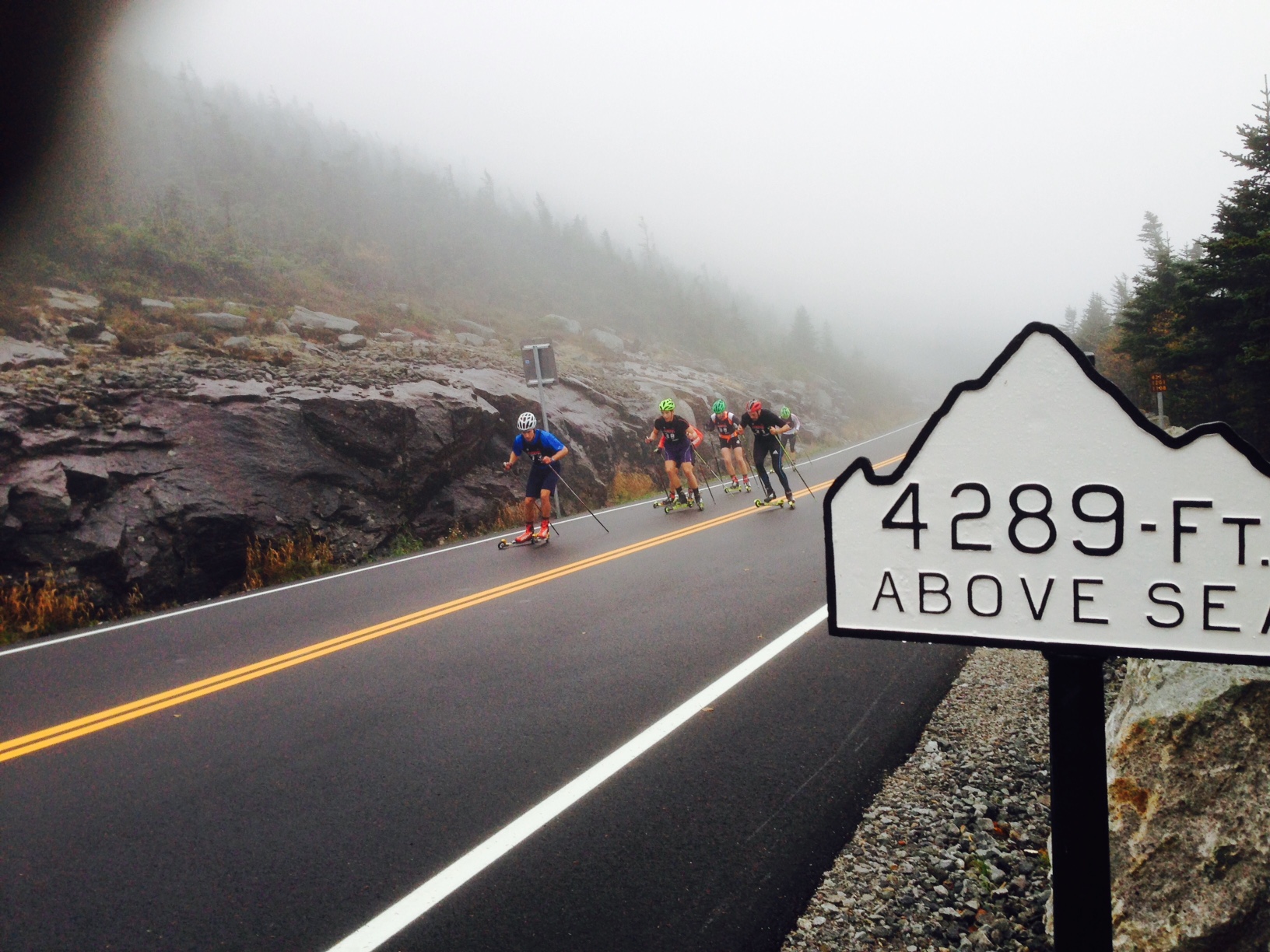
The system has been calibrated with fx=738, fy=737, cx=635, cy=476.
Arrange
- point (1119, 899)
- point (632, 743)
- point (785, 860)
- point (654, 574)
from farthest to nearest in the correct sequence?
point (654, 574) < point (632, 743) < point (785, 860) < point (1119, 899)

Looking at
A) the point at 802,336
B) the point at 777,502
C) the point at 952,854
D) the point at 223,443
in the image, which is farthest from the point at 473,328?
the point at 802,336

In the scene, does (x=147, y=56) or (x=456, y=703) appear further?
(x=147, y=56)

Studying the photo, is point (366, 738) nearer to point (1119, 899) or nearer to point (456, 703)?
point (456, 703)

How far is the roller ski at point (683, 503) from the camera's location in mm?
13180

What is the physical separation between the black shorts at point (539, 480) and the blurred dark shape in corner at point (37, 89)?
41.0 feet

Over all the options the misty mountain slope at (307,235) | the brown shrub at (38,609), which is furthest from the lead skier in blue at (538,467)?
the misty mountain slope at (307,235)

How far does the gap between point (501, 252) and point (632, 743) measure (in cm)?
4524

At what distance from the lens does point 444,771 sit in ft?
12.1

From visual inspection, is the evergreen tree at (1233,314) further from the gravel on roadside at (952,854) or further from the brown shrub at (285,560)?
the brown shrub at (285,560)

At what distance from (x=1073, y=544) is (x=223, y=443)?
1109cm

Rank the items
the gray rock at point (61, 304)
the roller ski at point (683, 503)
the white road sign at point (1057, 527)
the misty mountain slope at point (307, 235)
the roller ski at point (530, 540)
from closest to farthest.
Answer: the white road sign at point (1057, 527)
the roller ski at point (530, 540)
the gray rock at point (61, 304)
the roller ski at point (683, 503)
the misty mountain slope at point (307, 235)

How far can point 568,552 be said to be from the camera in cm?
964

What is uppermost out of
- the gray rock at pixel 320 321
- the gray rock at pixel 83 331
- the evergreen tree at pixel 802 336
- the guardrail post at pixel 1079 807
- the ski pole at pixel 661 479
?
the evergreen tree at pixel 802 336

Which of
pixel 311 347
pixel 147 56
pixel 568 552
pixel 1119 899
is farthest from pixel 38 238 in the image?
pixel 147 56
